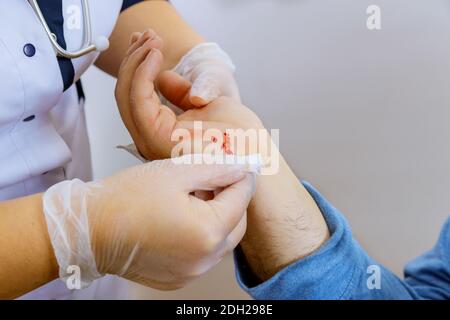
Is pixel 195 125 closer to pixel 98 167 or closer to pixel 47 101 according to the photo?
pixel 47 101

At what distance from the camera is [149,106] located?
75cm

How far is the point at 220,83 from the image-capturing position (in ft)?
2.83

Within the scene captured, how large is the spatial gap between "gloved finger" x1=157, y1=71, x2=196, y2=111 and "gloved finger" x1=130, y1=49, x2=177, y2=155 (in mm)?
77

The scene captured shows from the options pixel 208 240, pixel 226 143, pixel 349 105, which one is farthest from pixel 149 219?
pixel 349 105

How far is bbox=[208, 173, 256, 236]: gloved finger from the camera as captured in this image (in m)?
0.60

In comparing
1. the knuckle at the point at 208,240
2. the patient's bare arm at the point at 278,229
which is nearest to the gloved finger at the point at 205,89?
the patient's bare arm at the point at 278,229

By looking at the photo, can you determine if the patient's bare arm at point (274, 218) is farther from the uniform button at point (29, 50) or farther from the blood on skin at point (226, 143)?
the uniform button at point (29, 50)

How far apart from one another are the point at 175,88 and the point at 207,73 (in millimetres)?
63

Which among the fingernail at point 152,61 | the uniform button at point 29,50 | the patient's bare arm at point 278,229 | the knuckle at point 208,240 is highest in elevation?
the uniform button at point 29,50

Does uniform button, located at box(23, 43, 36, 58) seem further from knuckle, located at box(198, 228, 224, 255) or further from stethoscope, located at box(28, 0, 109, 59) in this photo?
knuckle, located at box(198, 228, 224, 255)

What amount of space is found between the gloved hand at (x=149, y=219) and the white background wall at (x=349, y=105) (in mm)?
508

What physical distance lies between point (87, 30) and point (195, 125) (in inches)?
8.4

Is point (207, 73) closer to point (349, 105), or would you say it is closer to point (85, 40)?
point (85, 40)

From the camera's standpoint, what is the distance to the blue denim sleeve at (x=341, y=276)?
→ 75cm
